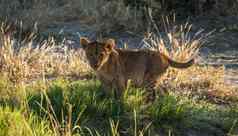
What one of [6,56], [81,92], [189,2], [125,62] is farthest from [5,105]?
[189,2]

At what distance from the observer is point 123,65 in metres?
7.37

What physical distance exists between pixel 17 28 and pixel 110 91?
20.2 ft

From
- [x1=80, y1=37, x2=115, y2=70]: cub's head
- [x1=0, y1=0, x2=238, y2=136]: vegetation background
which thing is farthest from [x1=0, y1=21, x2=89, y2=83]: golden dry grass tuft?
[x1=80, y1=37, x2=115, y2=70]: cub's head

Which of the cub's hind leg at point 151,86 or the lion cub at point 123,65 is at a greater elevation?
the lion cub at point 123,65

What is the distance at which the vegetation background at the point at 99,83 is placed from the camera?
6.55 meters

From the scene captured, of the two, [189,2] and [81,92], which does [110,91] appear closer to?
[81,92]

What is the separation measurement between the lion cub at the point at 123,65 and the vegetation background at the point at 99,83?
0.60 ft

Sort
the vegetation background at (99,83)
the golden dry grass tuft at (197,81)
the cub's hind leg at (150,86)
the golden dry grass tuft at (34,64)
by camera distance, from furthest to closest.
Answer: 1. the golden dry grass tuft at (34,64)
2. the golden dry grass tuft at (197,81)
3. the cub's hind leg at (150,86)
4. the vegetation background at (99,83)

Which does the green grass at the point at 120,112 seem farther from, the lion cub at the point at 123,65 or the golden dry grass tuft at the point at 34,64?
the golden dry grass tuft at the point at 34,64

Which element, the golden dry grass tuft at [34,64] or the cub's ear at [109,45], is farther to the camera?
the golden dry grass tuft at [34,64]

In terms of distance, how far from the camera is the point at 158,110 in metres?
6.92

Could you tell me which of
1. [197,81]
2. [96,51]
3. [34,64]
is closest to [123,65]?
[96,51]

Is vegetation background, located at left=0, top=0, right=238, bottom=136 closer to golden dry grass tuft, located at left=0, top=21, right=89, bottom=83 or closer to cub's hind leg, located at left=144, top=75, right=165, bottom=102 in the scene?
golden dry grass tuft, located at left=0, top=21, right=89, bottom=83

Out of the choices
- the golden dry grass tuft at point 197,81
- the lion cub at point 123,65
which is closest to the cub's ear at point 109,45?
the lion cub at point 123,65
